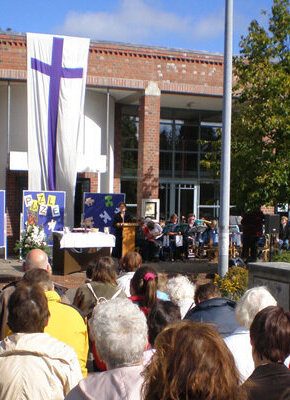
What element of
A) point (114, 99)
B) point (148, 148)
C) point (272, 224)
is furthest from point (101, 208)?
point (272, 224)

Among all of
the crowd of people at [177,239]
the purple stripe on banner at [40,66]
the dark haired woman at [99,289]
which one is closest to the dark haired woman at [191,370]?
the dark haired woman at [99,289]

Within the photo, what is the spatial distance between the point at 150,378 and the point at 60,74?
15.0 metres

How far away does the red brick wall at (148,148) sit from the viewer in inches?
742

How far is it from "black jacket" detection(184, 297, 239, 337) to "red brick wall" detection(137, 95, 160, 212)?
1413cm

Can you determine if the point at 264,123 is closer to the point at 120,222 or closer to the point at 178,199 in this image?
the point at 120,222

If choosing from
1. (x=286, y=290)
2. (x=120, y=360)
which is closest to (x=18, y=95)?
(x=286, y=290)

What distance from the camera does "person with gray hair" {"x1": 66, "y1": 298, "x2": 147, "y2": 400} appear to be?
2.47 m

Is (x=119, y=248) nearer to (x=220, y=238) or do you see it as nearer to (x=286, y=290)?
(x=220, y=238)

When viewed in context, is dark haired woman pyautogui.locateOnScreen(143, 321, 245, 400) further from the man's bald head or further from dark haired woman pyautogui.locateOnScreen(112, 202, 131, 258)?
dark haired woman pyautogui.locateOnScreen(112, 202, 131, 258)

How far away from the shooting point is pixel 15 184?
62.6 feet

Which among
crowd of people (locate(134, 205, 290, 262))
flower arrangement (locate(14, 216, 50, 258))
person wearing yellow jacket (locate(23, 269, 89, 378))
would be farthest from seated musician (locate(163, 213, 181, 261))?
person wearing yellow jacket (locate(23, 269, 89, 378))

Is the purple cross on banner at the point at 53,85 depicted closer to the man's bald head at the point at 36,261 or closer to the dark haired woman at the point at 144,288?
the man's bald head at the point at 36,261

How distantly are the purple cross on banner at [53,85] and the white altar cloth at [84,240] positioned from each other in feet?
8.91

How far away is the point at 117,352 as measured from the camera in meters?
2.76
